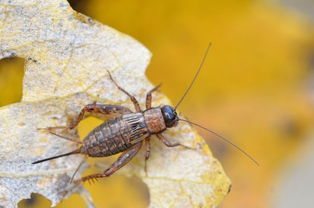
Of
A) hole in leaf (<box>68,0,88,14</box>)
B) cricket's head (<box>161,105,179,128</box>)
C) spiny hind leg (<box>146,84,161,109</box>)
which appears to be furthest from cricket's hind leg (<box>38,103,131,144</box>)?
hole in leaf (<box>68,0,88,14</box>)

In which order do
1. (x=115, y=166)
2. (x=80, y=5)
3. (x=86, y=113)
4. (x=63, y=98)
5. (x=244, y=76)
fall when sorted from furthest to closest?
(x=244, y=76) → (x=80, y=5) → (x=115, y=166) → (x=86, y=113) → (x=63, y=98)

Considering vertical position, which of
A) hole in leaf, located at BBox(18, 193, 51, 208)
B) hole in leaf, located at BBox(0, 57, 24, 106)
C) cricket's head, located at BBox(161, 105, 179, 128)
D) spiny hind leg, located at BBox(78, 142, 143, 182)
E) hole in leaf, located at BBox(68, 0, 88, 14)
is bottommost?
hole in leaf, located at BBox(18, 193, 51, 208)

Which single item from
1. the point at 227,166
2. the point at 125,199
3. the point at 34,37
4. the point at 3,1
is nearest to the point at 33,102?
the point at 34,37

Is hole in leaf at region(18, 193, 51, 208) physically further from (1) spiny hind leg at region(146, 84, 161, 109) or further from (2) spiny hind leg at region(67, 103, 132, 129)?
(1) spiny hind leg at region(146, 84, 161, 109)

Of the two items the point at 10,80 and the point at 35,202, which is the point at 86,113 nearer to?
the point at 10,80

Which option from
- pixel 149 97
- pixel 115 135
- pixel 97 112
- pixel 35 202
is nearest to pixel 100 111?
pixel 97 112

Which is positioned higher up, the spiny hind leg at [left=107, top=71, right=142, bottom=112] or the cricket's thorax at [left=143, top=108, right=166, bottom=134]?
the spiny hind leg at [left=107, top=71, right=142, bottom=112]
